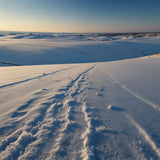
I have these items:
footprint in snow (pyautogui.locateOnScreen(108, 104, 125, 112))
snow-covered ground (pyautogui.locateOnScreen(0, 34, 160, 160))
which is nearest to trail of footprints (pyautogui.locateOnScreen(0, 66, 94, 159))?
snow-covered ground (pyautogui.locateOnScreen(0, 34, 160, 160))

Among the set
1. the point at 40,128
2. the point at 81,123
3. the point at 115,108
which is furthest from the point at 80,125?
the point at 115,108

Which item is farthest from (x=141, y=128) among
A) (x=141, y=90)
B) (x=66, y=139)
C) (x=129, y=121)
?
(x=141, y=90)

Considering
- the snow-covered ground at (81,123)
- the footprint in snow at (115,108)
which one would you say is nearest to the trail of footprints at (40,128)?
the snow-covered ground at (81,123)

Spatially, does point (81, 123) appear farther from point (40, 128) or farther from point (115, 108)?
point (115, 108)

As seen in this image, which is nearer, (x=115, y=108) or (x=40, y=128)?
(x=40, y=128)

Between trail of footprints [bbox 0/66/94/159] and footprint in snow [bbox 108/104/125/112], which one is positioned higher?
trail of footprints [bbox 0/66/94/159]

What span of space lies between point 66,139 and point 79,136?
117mm

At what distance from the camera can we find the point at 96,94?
1.87m

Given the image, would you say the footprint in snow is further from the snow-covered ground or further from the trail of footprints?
the trail of footprints

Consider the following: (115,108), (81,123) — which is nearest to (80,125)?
(81,123)

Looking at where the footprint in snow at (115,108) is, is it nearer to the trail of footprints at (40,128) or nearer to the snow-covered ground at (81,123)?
the snow-covered ground at (81,123)

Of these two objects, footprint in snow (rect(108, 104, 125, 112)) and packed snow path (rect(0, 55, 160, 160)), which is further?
footprint in snow (rect(108, 104, 125, 112))

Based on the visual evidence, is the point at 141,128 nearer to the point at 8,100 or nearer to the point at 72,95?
the point at 72,95

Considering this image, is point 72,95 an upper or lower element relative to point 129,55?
upper
